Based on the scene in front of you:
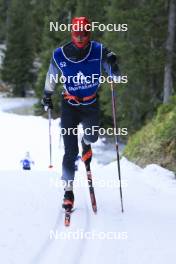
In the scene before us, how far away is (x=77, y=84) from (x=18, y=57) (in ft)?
186

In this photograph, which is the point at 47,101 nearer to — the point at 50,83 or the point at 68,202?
the point at 50,83

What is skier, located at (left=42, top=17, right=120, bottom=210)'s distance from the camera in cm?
593

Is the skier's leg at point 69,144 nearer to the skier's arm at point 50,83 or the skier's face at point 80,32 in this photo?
the skier's arm at point 50,83

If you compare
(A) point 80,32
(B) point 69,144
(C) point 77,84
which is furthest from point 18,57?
(A) point 80,32

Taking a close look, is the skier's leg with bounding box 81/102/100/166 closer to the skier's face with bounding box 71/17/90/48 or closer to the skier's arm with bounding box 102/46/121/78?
the skier's arm with bounding box 102/46/121/78

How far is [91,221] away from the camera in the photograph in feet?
19.4

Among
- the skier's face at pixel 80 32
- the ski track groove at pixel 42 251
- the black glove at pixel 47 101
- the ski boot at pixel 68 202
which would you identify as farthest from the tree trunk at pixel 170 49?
the ski track groove at pixel 42 251

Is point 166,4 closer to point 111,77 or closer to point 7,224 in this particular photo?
point 111,77

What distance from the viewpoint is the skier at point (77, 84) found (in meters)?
5.93

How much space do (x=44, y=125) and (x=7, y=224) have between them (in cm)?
3399

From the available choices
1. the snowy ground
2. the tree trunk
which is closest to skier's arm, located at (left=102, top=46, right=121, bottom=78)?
A: the snowy ground

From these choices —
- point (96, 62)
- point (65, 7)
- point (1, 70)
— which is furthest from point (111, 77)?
point (1, 70)

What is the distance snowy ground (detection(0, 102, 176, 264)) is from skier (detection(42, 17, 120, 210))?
522 millimetres

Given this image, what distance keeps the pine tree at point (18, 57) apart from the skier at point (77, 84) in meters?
55.7
